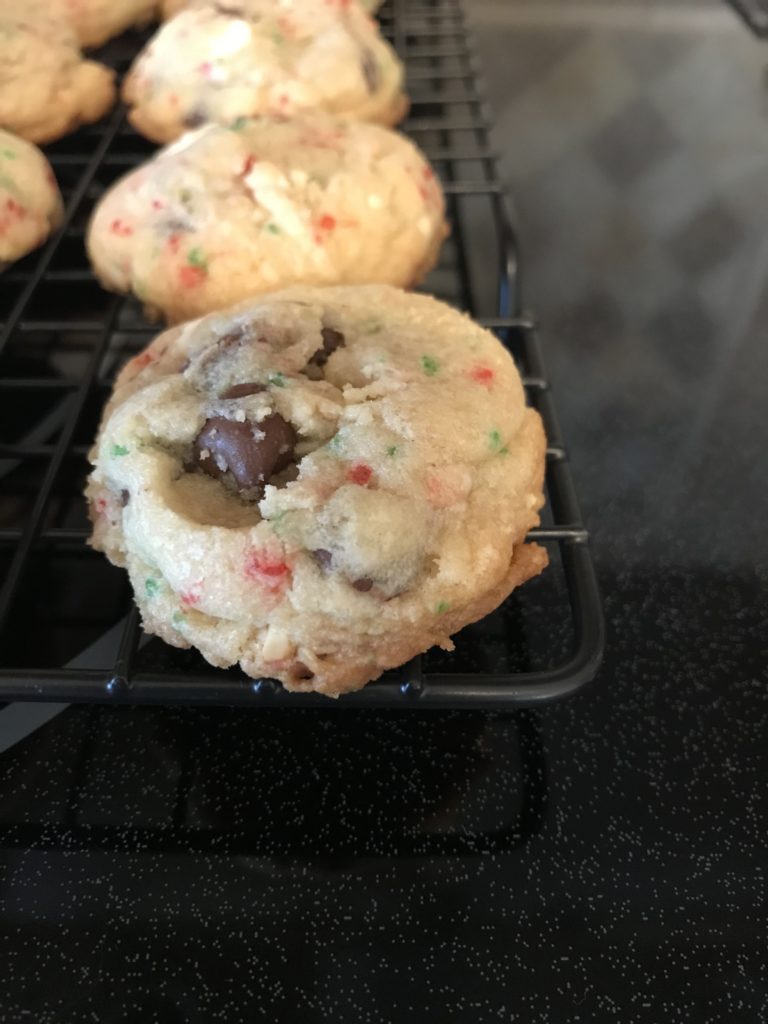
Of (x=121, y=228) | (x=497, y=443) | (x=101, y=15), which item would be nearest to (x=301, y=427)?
(x=497, y=443)

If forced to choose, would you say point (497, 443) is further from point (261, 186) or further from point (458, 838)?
point (261, 186)

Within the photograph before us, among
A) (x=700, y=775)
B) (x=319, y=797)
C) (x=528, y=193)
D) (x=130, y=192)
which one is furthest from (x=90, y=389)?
(x=528, y=193)

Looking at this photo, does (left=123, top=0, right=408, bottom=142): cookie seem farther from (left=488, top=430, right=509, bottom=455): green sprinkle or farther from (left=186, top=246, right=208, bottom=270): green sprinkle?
(left=488, top=430, right=509, bottom=455): green sprinkle

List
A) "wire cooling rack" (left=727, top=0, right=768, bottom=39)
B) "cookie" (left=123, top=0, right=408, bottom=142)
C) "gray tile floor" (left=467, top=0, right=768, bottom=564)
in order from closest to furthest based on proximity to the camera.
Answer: "gray tile floor" (left=467, top=0, right=768, bottom=564)
"cookie" (left=123, top=0, right=408, bottom=142)
"wire cooling rack" (left=727, top=0, right=768, bottom=39)

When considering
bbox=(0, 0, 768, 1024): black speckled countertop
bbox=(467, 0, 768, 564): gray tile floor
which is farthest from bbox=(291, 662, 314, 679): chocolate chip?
bbox=(467, 0, 768, 564): gray tile floor

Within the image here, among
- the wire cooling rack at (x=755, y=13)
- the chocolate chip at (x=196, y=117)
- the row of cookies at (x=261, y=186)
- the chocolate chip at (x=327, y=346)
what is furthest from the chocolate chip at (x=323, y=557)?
the wire cooling rack at (x=755, y=13)

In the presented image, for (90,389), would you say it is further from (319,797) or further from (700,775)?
(700,775)
